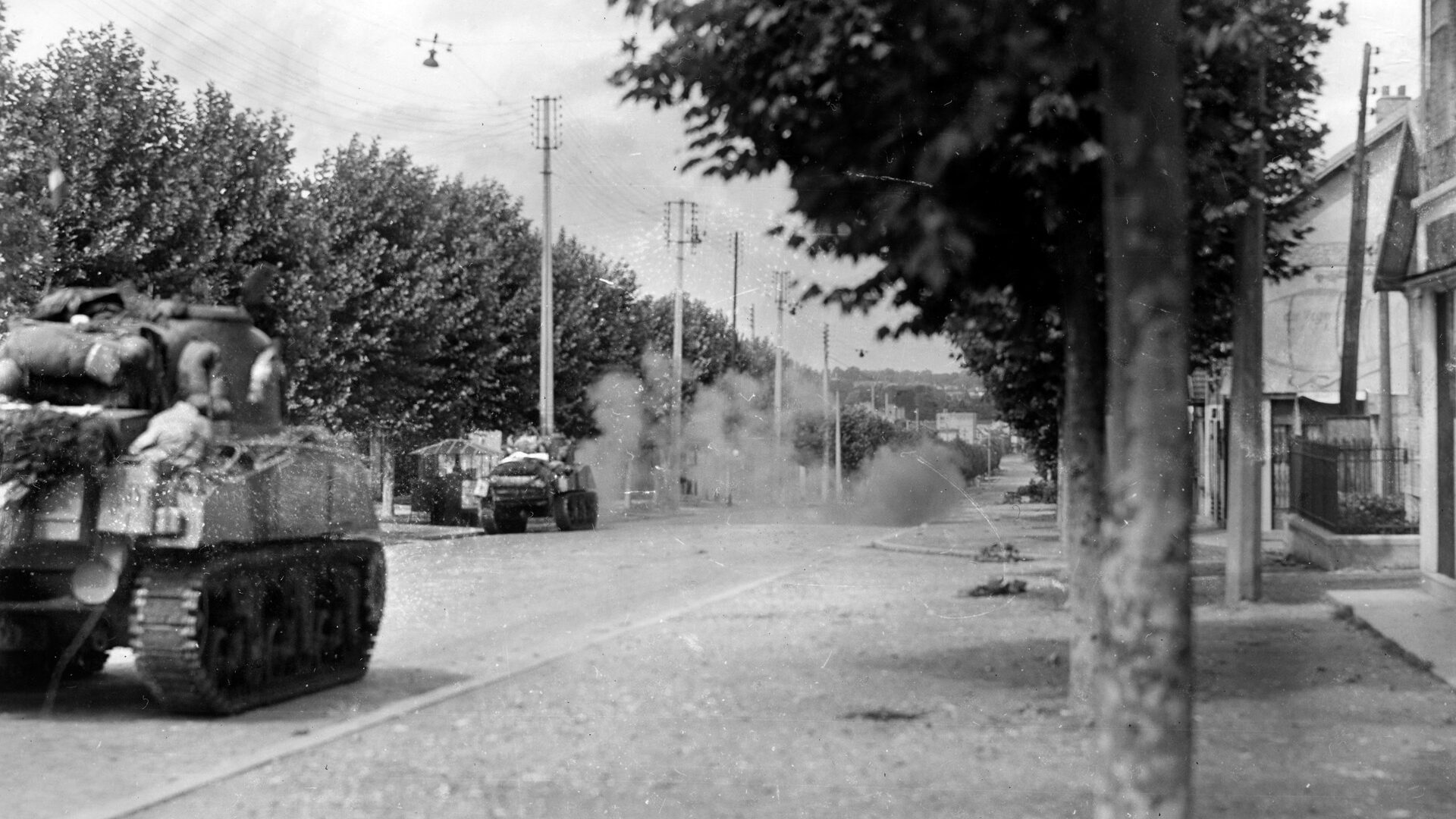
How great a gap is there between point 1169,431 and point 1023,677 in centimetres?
788

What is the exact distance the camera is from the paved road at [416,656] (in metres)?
8.09

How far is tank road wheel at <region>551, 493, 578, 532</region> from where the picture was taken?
37.0 metres

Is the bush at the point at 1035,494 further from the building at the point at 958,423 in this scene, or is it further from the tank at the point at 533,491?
the building at the point at 958,423

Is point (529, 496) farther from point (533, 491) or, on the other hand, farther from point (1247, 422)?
point (1247, 422)

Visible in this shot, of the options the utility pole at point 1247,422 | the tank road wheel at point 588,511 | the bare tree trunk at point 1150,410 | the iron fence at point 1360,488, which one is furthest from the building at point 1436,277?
the tank road wheel at point 588,511

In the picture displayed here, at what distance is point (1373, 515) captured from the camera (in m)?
22.1

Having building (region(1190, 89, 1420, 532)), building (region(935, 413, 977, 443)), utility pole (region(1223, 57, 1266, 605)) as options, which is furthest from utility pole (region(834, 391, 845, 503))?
utility pole (region(1223, 57, 1266, 605))

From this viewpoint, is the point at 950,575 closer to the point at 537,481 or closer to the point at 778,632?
the point at 778,632

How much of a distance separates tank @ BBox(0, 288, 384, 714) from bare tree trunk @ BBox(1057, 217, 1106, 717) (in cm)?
491

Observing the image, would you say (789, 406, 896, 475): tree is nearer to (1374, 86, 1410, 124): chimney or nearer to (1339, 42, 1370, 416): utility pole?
(1374, 86, 1410, 124): chimney

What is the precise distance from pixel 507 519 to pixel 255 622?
25822 mm

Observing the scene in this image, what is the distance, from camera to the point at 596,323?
2093 inches

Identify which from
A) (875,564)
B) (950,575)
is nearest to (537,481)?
(875,564)

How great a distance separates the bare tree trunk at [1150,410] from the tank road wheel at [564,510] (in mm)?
33080
